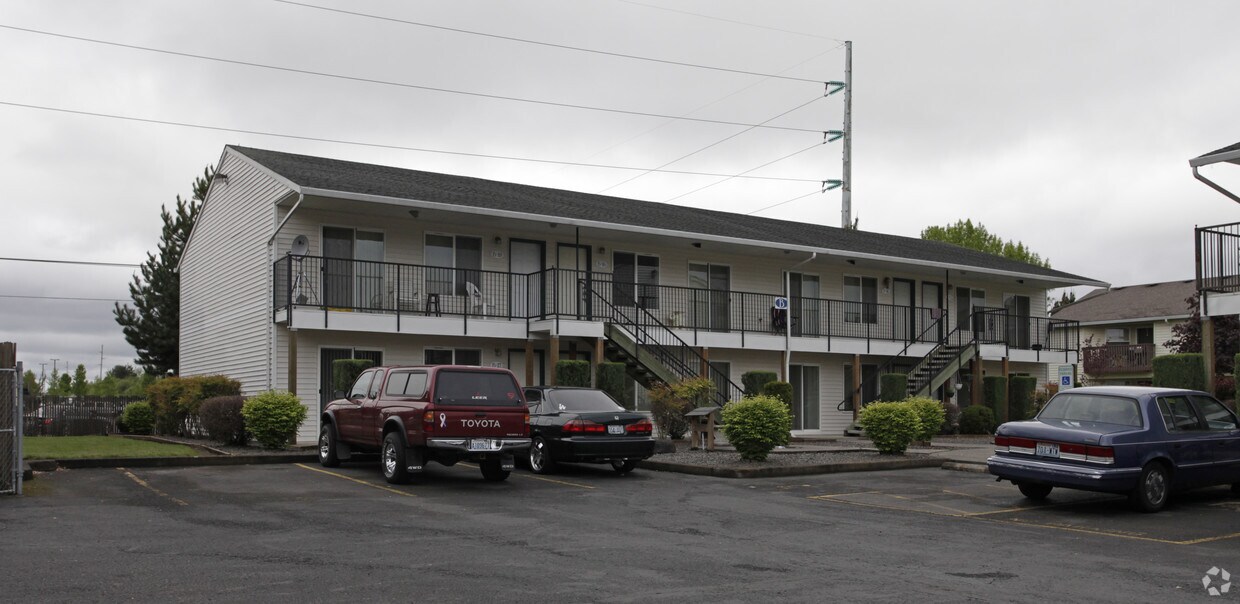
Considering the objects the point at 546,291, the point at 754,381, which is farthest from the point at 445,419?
the point at 754,381

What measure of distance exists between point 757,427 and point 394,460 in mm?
6226

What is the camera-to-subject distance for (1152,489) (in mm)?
12453

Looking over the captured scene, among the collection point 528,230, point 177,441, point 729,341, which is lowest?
point 177,441

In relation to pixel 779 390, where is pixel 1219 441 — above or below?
below

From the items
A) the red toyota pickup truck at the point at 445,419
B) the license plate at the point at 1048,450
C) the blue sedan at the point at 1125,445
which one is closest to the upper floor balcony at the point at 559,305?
the red toyota pickup truck at the point at 445,419

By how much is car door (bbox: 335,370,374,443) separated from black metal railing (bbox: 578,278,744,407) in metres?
8.37

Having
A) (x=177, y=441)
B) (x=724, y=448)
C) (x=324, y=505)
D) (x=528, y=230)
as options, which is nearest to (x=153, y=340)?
(x=177, y=441)

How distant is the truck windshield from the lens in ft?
47.8

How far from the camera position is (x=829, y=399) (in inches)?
1195

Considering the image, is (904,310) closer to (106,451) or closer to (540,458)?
(540,458)

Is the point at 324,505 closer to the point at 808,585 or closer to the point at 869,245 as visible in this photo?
the point at 808,585

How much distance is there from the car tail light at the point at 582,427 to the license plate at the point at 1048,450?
662 centimetres

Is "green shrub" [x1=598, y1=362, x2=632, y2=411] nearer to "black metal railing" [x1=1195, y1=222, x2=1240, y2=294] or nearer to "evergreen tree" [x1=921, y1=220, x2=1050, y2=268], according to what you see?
"black metal railing" [x1=1195, y1=222, x2=1240, y2=294]

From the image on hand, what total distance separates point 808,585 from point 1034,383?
86.4 ft
